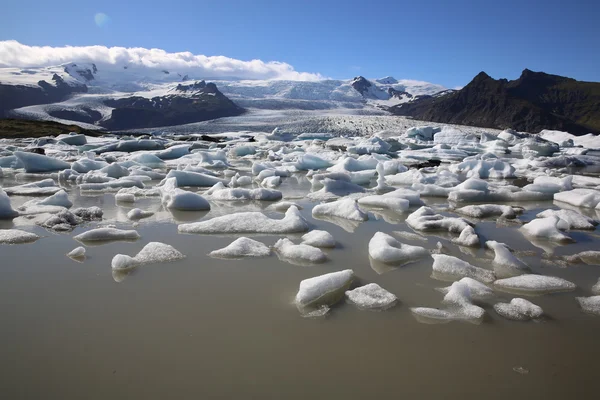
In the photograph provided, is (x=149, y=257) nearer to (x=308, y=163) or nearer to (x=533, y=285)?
(x=533, y=285)

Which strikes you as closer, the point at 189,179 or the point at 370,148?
the point at 189,179

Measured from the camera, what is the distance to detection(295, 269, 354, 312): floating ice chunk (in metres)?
2.09

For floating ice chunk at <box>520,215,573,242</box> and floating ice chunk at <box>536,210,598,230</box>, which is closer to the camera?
floating ice chunk at <box>520,215,573,242</box>

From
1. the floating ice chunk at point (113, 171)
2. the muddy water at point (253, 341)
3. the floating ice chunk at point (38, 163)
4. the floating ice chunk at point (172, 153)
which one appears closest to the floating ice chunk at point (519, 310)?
the muddy water at point (253, 341)

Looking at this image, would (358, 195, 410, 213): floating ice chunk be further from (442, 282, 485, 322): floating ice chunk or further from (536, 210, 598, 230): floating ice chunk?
(442, 282, 485, 322): floating ice chunk

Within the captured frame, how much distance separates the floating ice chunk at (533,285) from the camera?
2.31m

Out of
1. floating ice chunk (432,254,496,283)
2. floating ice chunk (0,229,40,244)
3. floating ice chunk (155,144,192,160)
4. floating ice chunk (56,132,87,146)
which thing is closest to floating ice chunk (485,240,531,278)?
floating ice chunk (432,254,496,283)

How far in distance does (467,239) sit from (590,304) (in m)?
1.15

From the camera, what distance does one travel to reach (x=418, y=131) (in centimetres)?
2103

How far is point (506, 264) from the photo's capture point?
2.70 m

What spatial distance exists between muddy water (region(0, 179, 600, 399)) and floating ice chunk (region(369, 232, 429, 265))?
16cm

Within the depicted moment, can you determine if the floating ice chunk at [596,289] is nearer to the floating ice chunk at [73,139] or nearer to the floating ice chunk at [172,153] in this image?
the floating ice chunk at [172,153]

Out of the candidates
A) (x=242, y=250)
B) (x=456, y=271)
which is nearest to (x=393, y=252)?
(x=456, y=271)

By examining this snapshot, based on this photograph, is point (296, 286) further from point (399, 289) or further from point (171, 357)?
point (171, 357)
